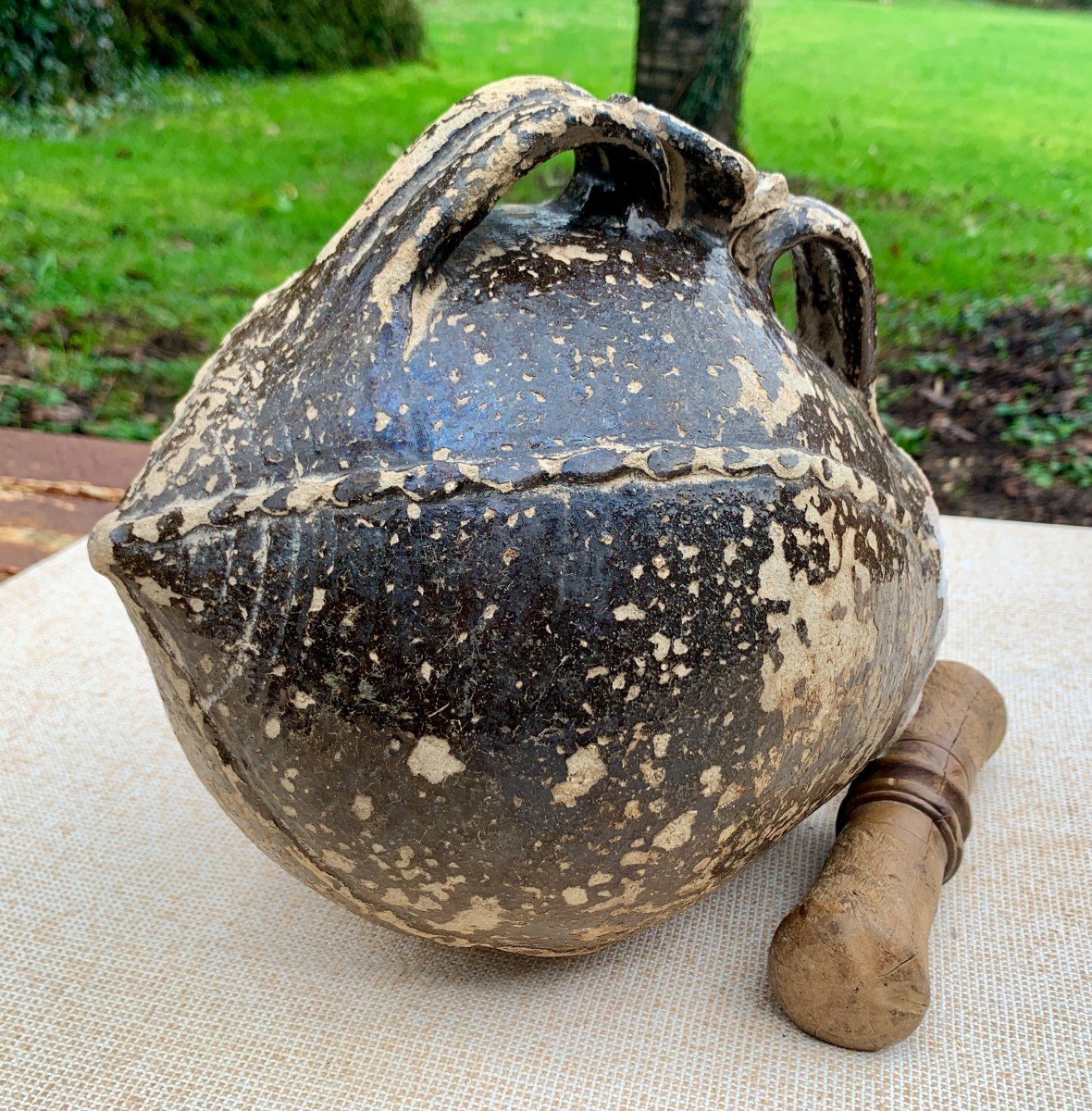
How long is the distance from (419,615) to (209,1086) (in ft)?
2.24

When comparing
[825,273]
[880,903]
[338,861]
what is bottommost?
[880,903]

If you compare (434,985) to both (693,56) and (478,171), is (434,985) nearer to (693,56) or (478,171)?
(478,171)

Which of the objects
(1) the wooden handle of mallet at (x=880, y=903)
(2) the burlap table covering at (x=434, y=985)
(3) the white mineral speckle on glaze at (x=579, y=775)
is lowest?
(2) the burlap table covering at (x=434, y=985)

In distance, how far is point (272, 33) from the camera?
13.0ft

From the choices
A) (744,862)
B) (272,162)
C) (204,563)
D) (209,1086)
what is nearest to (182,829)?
(209,1086)

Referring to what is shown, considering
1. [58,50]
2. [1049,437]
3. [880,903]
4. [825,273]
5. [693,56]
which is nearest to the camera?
[880,903]

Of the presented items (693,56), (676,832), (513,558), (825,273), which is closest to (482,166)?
(513,558)

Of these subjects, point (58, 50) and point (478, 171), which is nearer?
point (478, 171)

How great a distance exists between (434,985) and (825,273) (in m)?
1.15

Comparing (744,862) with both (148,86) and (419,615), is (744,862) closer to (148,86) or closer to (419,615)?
(419,615)

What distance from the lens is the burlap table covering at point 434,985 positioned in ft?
4.78

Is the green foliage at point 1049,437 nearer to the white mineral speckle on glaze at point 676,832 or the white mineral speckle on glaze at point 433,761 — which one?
the white mineral speckle on glaze at point 676,832

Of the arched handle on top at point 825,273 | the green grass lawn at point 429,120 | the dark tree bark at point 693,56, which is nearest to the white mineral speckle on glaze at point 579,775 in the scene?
the arched handle on top at point 825,273

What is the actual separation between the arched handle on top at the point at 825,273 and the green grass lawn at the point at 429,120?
1973 millimetres
